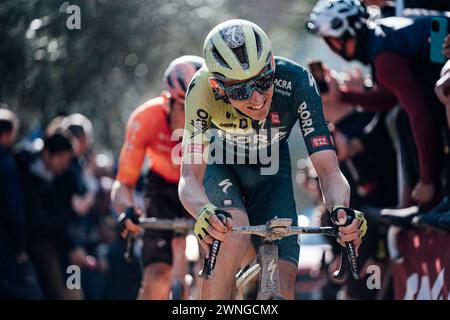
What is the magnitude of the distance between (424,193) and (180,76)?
86.5 inches

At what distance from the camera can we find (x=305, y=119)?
675 centimetres

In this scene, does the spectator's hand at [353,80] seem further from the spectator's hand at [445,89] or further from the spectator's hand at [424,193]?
the spectator's hand at [445,89]

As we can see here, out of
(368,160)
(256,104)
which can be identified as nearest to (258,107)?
(256,104)

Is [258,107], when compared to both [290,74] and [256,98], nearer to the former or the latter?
[256,98]

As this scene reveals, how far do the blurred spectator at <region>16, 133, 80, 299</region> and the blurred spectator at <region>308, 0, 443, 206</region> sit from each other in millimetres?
3591

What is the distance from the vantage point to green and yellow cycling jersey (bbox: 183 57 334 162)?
6719 millimetres

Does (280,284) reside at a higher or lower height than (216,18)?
higher

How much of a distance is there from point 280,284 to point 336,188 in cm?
68

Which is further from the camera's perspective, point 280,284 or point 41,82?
point 41,82

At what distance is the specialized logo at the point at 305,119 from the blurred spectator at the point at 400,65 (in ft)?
7.48

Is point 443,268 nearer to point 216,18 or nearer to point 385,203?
point 385,203

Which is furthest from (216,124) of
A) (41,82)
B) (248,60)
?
(41,82)
